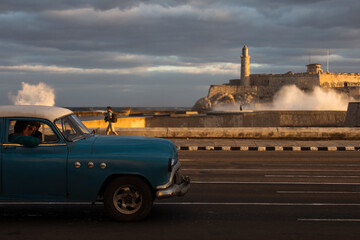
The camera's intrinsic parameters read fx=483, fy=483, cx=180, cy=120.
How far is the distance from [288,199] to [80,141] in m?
4.60

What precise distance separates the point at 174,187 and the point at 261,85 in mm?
160544

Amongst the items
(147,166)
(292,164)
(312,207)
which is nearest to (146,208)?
(147,166)

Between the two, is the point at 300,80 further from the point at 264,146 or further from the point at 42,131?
the point at 42,131

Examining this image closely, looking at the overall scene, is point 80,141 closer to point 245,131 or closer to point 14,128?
point 14,128

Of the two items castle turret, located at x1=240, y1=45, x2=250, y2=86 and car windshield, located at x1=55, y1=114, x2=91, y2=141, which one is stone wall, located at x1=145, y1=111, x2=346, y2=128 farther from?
castle turret, located at x1=240, y1=45, x2=250, y2=86

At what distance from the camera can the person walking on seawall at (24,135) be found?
8.11 meters

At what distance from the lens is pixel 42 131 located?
8.27 meters

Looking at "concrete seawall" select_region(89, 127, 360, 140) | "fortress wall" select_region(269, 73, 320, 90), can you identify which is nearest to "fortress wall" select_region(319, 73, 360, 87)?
"fortress wall" select_region(269, 73, 320, 90)

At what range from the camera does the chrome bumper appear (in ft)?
26.4

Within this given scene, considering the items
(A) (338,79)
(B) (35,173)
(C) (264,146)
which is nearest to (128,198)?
(B) (35,173)

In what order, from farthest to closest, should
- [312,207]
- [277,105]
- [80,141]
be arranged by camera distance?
[277,105] < [312,207] < [80,141]

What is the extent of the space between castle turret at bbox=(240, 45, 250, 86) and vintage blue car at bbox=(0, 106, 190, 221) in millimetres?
152084

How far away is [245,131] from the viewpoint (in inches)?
1038

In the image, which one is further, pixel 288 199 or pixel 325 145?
pixel 325 145
